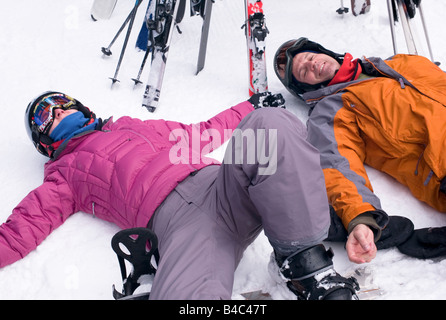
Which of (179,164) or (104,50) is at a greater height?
(104,50)

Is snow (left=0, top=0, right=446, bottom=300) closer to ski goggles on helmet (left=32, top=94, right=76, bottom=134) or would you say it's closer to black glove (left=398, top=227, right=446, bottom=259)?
black glove (left=398, top=227, right=446, bottom=259)

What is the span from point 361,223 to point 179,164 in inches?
26.4

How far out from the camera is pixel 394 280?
1.25 meters

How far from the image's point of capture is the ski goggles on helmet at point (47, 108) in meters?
1.74

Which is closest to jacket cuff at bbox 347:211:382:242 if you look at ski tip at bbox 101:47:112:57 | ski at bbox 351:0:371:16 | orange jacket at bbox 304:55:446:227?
orange jacket at bbox 304:55:446:227

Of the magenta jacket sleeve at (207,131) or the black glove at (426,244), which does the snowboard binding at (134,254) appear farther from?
the black glove at (426,244)

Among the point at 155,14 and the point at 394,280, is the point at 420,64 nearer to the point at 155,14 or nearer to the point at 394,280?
the point at 394,280

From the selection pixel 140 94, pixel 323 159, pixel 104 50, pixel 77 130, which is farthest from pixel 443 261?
pixel 104 50

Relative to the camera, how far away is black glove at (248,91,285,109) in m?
2.12

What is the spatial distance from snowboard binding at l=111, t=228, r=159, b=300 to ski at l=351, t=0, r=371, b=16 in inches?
92.2

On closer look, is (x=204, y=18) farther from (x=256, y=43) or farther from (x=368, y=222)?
(x=368, y=222)

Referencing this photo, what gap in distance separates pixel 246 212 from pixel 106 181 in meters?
0.60

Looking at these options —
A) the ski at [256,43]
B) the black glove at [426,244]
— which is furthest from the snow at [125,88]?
the ski at [256,43]

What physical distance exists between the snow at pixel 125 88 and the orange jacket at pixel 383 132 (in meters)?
0.12
